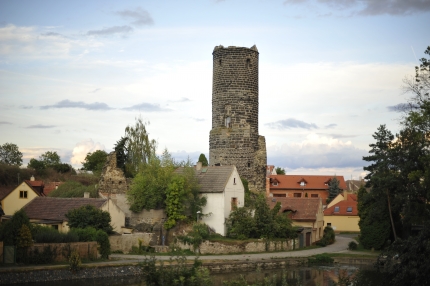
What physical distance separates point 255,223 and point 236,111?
10826mm

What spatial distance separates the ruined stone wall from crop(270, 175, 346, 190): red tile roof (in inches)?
1777

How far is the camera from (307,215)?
4694cm

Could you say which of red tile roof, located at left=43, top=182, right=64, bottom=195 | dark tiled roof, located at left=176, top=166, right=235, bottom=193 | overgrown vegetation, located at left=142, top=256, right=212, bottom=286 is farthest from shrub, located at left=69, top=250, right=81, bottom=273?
red tile roof, located at left=43, top=182, right=64, bottom=195

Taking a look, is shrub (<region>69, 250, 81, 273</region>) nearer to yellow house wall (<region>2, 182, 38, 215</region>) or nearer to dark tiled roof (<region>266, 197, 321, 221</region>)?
yellow house wall (<region>2, 182, 38, 215</region>)

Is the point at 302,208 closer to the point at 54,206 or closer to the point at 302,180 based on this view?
the point at 54,206

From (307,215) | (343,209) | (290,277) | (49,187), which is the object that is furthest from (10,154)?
(290,277)

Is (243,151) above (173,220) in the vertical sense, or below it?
above

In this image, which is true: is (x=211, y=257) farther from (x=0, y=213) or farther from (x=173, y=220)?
(x=0, y=213)

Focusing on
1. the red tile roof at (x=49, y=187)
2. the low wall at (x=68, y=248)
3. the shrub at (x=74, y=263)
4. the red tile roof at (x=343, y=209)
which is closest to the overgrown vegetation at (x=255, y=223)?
the low wall at (x=68, y=248)

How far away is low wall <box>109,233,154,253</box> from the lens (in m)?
35.9

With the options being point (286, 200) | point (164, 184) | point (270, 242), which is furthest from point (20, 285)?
point (286, 200)

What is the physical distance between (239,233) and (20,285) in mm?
16701

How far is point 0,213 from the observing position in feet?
118

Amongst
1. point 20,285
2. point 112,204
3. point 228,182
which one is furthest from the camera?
point 228,182
